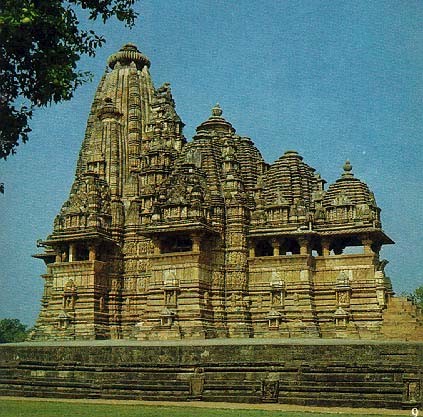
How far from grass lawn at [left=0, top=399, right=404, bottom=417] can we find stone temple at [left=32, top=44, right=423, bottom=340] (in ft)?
41.5

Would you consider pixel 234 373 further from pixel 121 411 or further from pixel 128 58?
pixel 128 58

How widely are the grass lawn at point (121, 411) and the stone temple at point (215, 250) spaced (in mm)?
12641

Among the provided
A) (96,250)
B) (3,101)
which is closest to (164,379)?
(3,101)

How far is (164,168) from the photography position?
36.2m

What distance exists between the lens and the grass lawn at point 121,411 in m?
15.7

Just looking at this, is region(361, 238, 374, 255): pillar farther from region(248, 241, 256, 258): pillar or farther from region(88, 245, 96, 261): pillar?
region(88, 245, 96, 261): pillar

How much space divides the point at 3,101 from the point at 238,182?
24.0 m

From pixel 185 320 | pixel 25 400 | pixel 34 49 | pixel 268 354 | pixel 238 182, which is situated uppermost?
pixel 238 182

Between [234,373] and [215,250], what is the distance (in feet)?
43.2

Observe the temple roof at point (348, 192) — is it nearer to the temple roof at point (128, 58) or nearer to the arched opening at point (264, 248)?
the arched opening at point (264, 248)

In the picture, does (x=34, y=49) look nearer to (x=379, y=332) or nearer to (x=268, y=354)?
(x=268, y=354)

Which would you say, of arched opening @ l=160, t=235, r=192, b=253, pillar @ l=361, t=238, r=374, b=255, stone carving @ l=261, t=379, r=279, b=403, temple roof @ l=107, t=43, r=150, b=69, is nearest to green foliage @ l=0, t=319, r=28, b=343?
temple roof @ l=107, t=43, r=150, b=69

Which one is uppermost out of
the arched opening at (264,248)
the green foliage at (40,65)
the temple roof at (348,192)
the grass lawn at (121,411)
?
the temple roof at (348,192)

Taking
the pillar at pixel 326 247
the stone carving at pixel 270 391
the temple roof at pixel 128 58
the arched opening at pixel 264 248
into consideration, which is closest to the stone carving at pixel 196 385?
the stone carving at pixel 270 391
